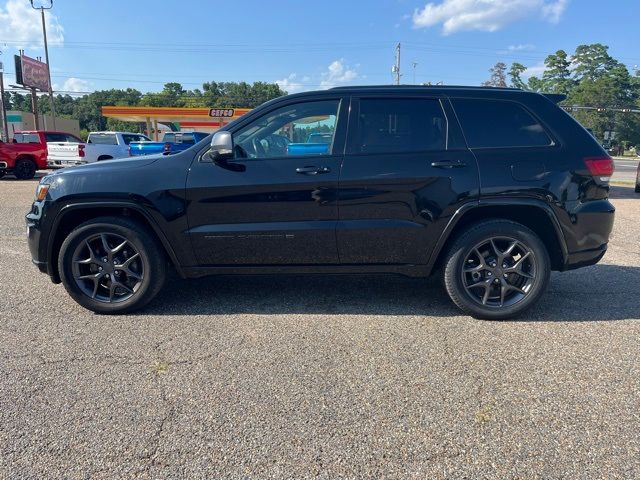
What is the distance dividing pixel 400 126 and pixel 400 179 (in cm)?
48

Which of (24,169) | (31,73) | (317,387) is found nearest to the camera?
(317,387)

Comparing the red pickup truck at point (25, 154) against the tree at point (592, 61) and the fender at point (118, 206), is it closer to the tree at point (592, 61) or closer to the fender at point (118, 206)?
the fender at point (118, 206)

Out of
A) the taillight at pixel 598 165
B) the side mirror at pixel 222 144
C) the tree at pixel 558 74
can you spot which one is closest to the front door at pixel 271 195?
the side mirror at pixel 222 144

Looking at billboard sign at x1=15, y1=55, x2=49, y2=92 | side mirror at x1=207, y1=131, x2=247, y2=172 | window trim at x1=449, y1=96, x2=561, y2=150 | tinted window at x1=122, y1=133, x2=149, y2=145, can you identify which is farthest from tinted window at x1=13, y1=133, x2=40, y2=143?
billboard sign at x1=15, y1=55, x2=49, y2=92

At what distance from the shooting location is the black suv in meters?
3.75

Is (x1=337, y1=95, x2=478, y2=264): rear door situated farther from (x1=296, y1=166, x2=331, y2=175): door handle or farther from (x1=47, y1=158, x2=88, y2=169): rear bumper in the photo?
(x1=47, y1=158, x2=88, y2=169): rear bumper

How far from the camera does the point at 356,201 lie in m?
3.75

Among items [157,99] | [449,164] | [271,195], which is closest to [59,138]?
[271,195]

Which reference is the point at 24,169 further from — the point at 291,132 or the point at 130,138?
the point at 291,132

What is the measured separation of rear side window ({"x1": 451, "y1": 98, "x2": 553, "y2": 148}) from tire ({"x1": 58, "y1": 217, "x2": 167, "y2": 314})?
9.21 ft

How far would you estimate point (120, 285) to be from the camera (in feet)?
12.9

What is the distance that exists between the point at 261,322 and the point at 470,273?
5.89 ft

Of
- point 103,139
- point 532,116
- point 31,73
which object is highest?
point 31,73

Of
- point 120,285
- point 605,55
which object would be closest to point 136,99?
point 605,55
